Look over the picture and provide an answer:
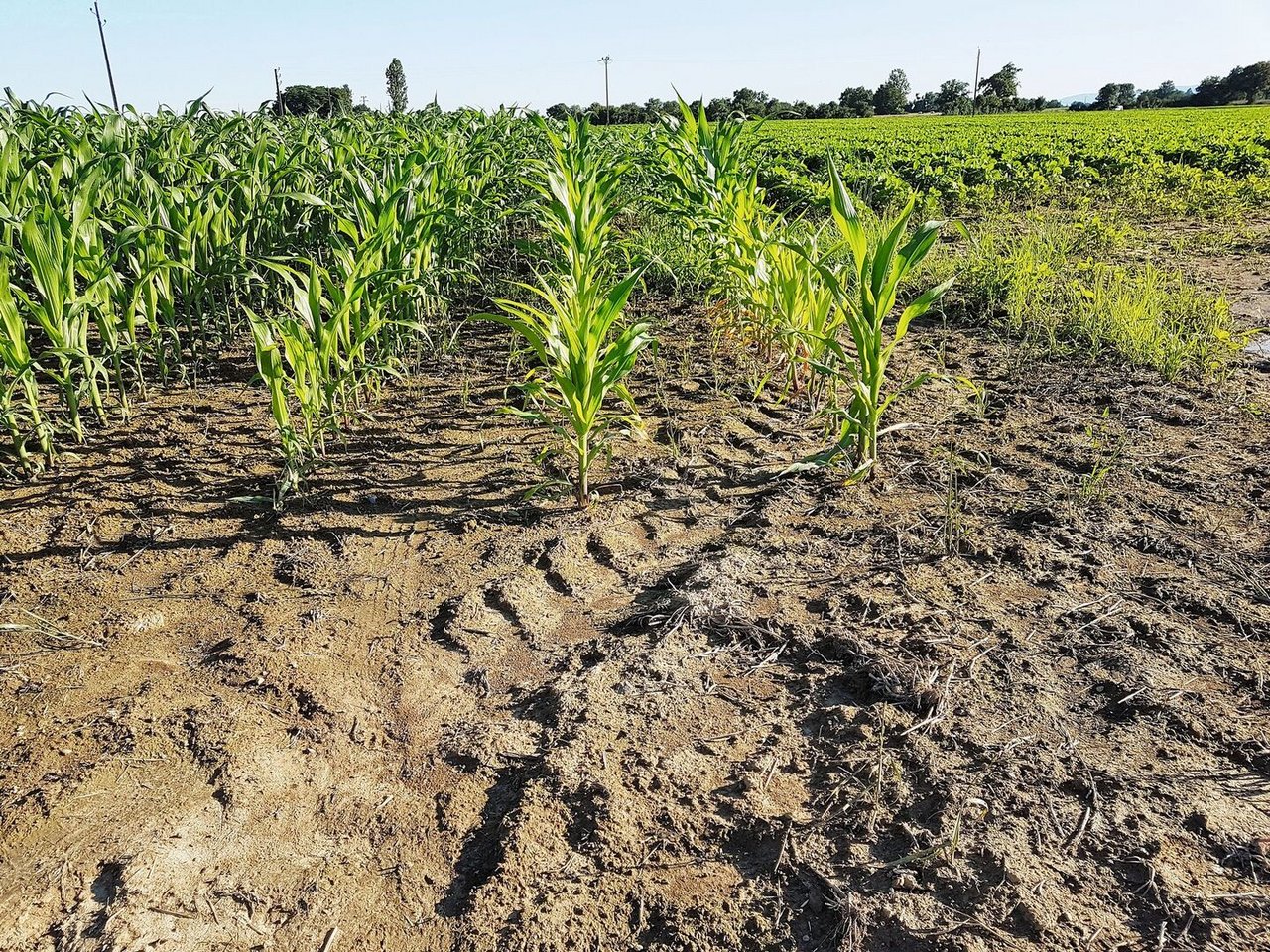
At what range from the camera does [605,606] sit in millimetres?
2676

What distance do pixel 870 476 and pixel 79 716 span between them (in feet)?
9.06

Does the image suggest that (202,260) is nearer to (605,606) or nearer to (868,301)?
(605,606)

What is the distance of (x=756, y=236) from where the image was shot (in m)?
4.54

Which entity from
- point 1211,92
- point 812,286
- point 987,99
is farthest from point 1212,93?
point 812,286

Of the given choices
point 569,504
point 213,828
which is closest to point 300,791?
point 213,828

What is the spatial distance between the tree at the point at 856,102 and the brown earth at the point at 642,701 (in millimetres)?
62244

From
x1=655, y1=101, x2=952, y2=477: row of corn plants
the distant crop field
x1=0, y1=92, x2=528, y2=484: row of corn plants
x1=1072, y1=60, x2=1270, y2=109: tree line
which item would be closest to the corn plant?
x1=0, y1=92, x2=528, y2=484: row of corn plants

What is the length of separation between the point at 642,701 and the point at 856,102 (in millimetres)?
69714

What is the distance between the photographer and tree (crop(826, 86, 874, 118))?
60562mm

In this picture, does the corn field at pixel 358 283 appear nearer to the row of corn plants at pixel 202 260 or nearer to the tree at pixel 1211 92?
the row of corn plants at pixel 202 260

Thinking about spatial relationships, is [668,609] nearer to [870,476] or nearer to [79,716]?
[870,476]

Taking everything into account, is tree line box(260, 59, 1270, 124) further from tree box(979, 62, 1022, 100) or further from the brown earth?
the brown earth

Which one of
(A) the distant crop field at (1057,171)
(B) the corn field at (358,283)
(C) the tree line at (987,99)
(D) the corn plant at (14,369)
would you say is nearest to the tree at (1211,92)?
(C) the tree line at (987,99)

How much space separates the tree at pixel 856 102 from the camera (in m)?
60.6
